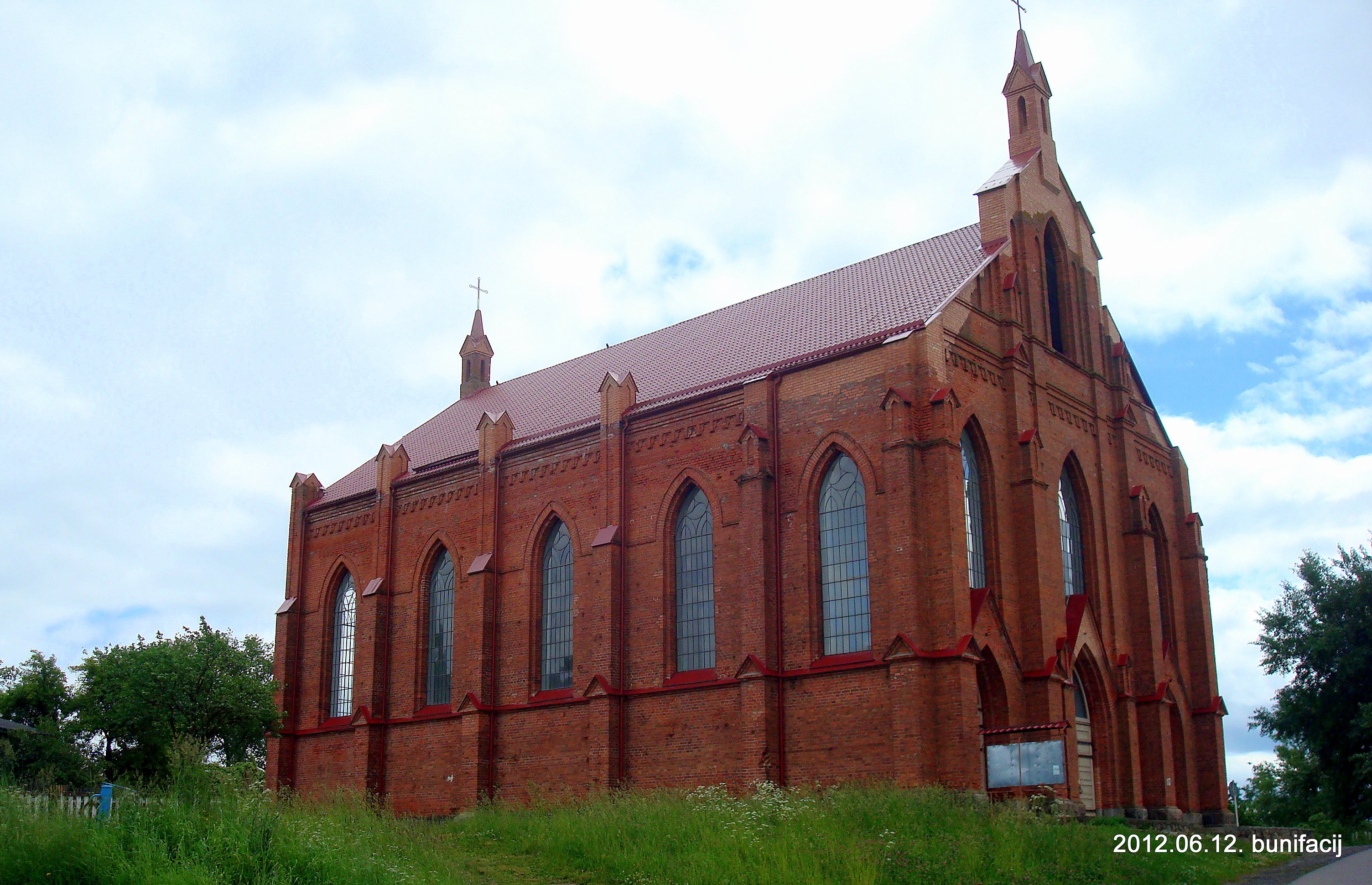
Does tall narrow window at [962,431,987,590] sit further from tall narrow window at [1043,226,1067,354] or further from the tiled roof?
tall narrow window at [1043,226,1067,354]

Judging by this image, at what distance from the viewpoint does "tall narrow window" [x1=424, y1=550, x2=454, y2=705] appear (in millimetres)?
33531

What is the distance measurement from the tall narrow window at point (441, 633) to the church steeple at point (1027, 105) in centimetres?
1940

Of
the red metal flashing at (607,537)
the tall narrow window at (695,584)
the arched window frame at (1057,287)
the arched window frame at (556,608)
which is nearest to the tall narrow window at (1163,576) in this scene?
the arched window frame at (1057,287)

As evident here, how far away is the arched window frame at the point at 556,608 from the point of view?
30.7m

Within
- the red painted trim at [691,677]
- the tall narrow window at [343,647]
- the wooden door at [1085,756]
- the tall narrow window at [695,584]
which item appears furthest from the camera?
the tall narrow window at [343,647]

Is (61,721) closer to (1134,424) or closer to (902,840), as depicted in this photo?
(902,840)

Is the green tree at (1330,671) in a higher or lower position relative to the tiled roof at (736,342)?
lower

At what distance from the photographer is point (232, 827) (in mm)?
14148

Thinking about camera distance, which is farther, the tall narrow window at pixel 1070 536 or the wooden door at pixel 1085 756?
the tall narrow window at pixel 1070 536

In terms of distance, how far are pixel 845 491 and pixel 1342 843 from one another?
14782 millimetres

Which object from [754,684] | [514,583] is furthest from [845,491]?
[514,583]

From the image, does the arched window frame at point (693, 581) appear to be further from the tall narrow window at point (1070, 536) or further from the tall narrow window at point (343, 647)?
the tall narrow window at point (343, 647)

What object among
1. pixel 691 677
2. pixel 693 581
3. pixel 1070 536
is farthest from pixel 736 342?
pixel 1070 536

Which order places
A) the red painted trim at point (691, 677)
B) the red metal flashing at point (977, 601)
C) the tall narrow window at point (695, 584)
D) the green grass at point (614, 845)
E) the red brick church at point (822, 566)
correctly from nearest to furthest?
the green grass at point (614, 845), the red metal flashing at point (977, 601), the red brick church at point (822, 566), the red painted trim at point (691, 677), the tall narrow window at point (695, 584)
